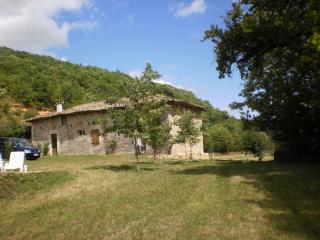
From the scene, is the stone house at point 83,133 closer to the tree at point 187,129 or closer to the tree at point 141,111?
the tree at point 187,129

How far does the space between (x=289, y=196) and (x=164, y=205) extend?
3.44 m

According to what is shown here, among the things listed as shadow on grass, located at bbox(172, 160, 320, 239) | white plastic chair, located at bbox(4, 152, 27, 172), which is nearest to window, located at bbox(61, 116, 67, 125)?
white plastic chair, located at bbox(4, 152, 27, 172)

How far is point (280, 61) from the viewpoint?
21.7 m

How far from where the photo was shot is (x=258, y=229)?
9680 mm

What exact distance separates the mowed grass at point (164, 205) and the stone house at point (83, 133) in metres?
18.3

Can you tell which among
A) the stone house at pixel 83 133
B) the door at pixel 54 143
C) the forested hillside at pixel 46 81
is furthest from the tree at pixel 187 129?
the forested hillside at pixel 46 81

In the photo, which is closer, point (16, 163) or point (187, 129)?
point (16, 163)

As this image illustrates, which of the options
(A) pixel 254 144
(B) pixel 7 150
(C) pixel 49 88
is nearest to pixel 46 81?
(C) pixel 49 88

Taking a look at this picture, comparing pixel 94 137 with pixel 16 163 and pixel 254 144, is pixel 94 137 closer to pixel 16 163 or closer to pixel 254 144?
pixel 254 144

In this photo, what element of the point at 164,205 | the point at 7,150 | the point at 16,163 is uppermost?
the point at 7,150

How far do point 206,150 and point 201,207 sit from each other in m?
40.3

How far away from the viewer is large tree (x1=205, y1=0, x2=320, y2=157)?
15.2m

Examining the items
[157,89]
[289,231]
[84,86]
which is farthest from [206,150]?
[289,231]

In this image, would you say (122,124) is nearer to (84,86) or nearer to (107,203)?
(107,203)
